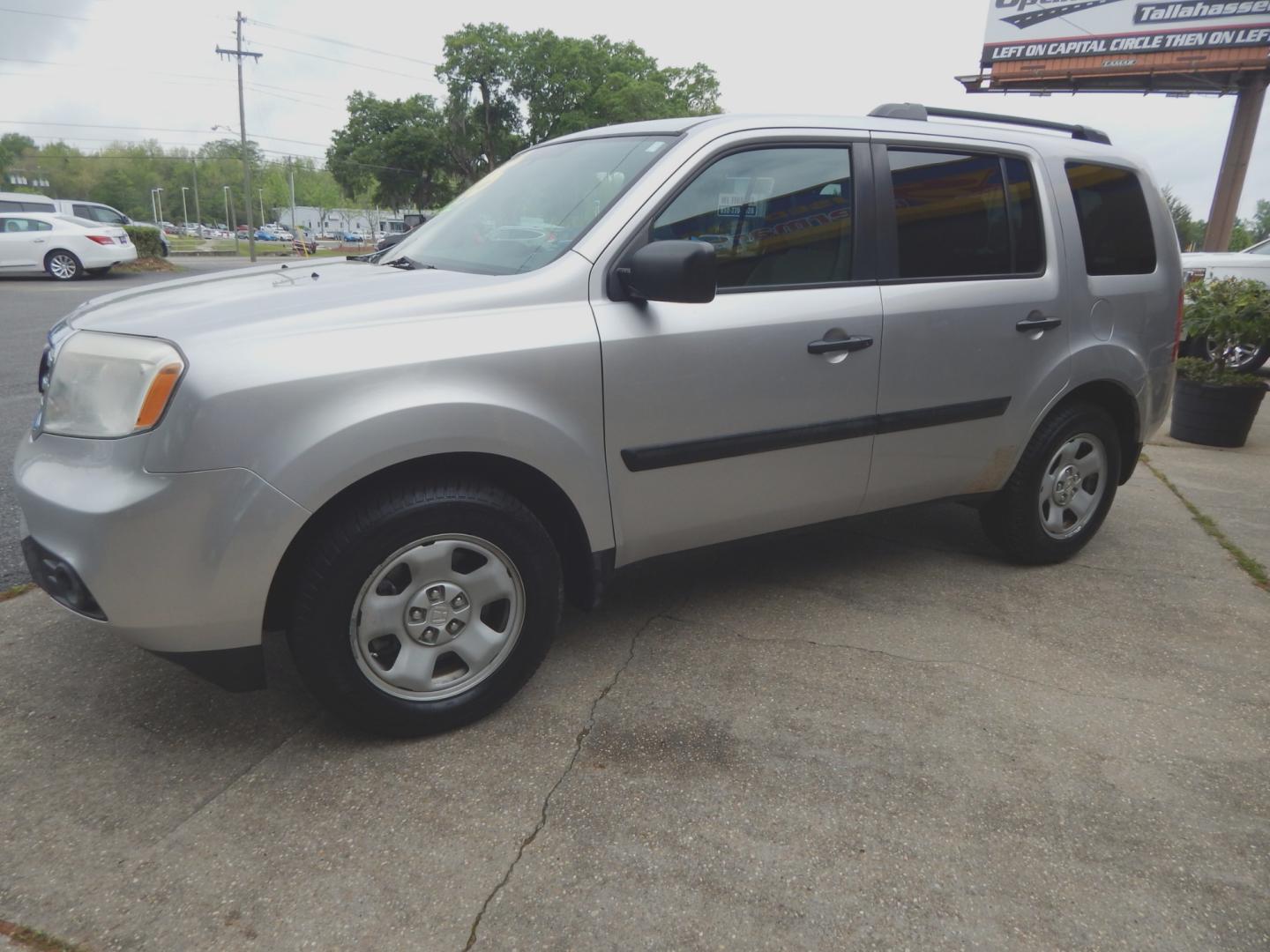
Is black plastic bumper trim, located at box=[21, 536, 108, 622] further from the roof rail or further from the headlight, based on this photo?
the roof rail

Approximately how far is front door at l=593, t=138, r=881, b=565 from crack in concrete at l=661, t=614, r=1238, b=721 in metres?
0.41

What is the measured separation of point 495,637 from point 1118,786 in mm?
1752

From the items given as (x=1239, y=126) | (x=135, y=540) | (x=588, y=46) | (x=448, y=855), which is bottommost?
(x=448, y=855)

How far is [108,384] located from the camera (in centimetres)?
218

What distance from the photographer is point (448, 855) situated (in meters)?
2.06

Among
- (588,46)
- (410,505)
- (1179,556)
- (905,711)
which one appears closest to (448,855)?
(410,505)

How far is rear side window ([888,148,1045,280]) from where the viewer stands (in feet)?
10.4

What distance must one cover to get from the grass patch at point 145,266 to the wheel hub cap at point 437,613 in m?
22.5

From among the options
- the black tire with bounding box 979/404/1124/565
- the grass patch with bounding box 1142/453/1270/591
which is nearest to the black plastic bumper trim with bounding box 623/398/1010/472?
the black tire with bounding box 979/404/1124/565

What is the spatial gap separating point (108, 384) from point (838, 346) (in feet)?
6.99

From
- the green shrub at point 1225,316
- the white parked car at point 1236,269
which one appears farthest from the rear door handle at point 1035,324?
the white parked car at point 1236,269

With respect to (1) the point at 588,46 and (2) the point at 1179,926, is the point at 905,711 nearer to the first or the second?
(2) the point at 1179,926

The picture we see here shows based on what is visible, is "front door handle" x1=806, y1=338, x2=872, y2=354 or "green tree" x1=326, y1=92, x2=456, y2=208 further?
"green tree" x1=326, y1=92, x2=456, y2=208

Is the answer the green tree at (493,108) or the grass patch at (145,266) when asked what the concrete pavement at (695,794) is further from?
the green tree at (493,108)
